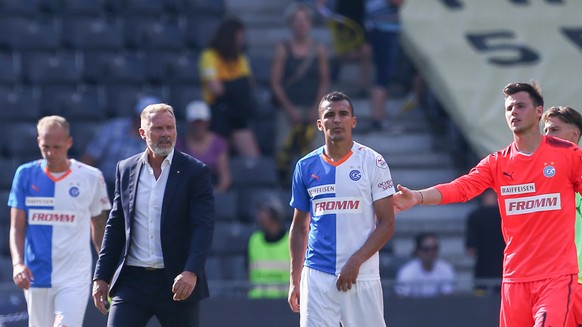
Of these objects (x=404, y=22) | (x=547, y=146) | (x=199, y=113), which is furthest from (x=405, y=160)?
(x=547, y=146)

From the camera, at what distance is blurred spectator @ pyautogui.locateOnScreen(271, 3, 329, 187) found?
14.8m

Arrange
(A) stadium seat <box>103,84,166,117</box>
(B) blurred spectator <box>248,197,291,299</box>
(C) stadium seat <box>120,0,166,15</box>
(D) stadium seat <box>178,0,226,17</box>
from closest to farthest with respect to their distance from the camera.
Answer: (B) blurred spectator <box>248,197,291,299</box>, (A) stadium seat <box>103,84,166,117</box>, (C) stadium seat <box>120,0,166,15</box>, (D) stadium seat <box>178,0,226,17</box>

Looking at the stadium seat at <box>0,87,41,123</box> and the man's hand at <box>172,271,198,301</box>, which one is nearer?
the man's hand at <box>172,271,198,301</box>

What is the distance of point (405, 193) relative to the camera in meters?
8.09

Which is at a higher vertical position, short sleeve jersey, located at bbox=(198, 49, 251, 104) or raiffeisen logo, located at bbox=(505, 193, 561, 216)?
short sleeve jersey, located at bbox=(198, 49, 251, 104)

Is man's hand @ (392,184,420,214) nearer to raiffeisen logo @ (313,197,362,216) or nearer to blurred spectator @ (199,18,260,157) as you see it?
raiffeisen logo @ (313,197,362,216)

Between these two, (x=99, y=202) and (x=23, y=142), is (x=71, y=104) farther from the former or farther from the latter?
(x=99, y=202)

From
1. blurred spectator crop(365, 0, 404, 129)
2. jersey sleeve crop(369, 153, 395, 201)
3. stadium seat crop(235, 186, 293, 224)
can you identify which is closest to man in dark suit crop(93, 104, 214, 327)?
jersey sleeve crop(369, 153, 395, 201)

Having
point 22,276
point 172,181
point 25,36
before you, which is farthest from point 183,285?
point 25,36

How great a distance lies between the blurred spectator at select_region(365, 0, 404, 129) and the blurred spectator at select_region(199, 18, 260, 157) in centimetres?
158

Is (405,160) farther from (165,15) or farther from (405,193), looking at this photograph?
(405,193)

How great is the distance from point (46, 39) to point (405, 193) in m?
8.51

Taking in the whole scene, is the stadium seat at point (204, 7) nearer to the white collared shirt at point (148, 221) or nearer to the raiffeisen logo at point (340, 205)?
the white collared shirt at point (148, 221)

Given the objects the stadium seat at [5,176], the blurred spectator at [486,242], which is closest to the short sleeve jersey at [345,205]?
the blurred spectator at [486,242]
